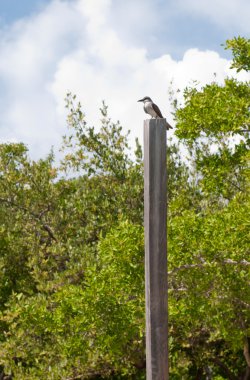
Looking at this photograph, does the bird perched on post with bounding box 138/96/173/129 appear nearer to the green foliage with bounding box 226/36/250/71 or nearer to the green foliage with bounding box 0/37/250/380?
the green foliage with bounding box 0/37/250/380

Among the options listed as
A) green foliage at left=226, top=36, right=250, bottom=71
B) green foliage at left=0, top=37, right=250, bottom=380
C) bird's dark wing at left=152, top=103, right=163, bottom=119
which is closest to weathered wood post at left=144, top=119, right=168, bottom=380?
bird's dark wing at left=152, top=103, right=163, bottom=119

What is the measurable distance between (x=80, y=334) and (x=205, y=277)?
253 centimetres

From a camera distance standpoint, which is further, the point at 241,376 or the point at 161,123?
the point at 241,376

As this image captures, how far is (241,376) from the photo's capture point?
63.4 ft

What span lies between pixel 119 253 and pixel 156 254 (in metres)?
5.68

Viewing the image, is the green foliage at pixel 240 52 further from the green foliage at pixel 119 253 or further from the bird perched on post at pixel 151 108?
the bird perched on post at pixel 151 108

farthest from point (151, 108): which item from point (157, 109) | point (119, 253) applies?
point (119, 253)

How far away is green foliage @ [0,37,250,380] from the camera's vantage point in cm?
1141

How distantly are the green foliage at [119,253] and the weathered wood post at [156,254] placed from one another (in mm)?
5526

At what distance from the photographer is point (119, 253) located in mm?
11273

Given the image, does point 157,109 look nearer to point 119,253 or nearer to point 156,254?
point 156,254

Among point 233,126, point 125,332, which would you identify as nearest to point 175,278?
point 125,332

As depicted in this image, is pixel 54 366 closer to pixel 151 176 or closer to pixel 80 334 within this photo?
pixel 80 334

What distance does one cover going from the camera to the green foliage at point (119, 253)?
11.4m
